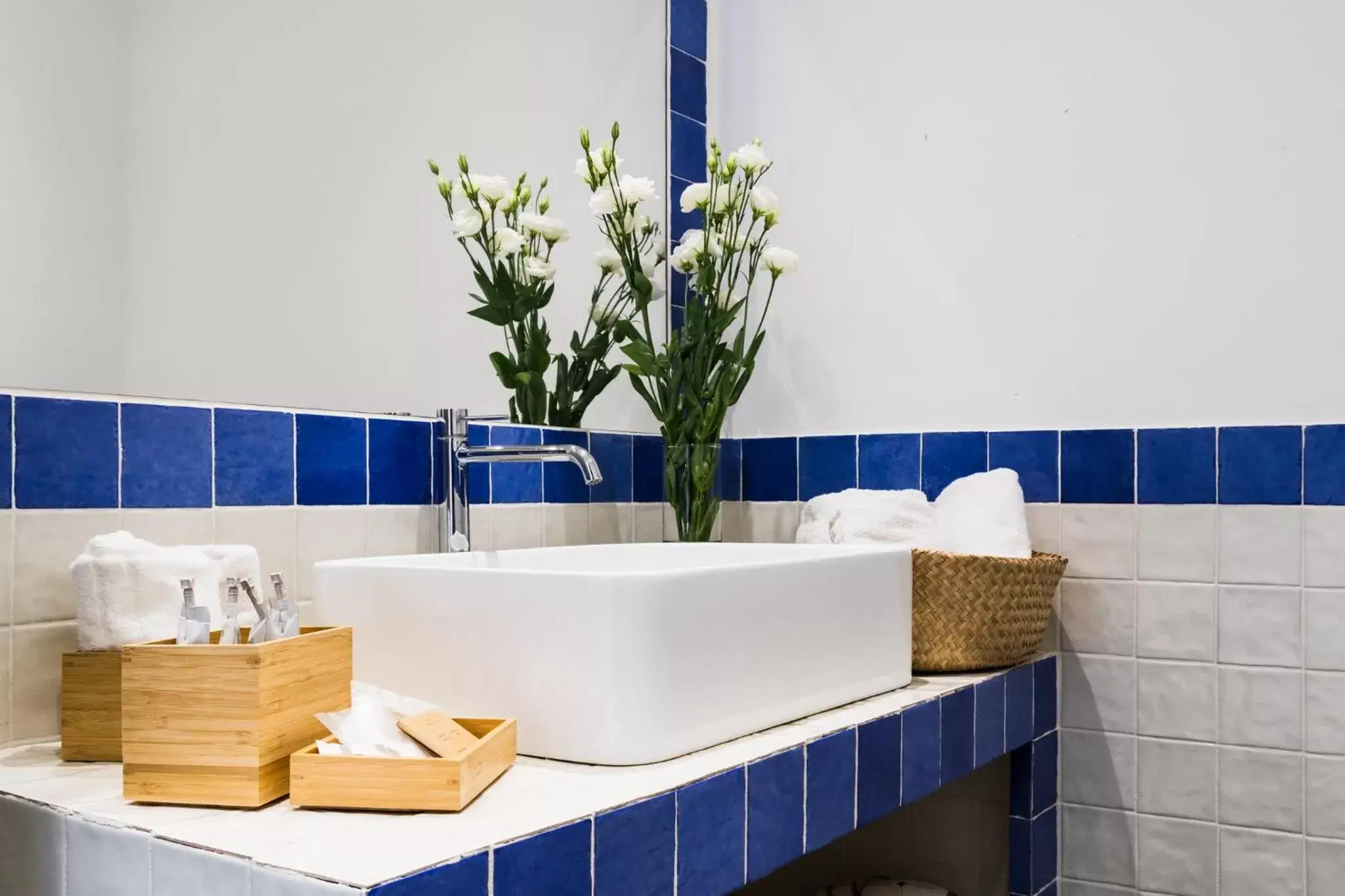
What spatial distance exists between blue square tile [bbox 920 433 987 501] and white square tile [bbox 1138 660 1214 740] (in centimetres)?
45

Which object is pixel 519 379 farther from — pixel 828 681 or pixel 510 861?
pixel 510 861

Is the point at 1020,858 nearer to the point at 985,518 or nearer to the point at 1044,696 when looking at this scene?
the point at 1044,696

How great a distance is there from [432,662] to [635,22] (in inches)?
62.9

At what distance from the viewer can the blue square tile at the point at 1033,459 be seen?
6.52 ft

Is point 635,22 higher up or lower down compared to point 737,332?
higher up

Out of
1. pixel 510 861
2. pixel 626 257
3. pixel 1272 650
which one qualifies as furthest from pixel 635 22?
pixel 510 861

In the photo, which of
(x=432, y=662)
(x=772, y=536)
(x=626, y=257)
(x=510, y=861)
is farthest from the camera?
(x=772, y=536)

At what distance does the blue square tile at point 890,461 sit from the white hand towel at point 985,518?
0.19 meters

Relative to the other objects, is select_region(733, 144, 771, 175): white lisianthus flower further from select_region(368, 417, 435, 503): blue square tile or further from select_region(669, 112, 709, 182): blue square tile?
select_region(368, 417, 435, 503): blue square tile

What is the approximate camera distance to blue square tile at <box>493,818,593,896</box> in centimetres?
83

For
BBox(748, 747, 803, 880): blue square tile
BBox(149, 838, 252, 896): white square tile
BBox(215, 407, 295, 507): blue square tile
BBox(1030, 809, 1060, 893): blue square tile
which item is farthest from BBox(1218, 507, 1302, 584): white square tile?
BBox(149, 838, 252, 896): white square tile

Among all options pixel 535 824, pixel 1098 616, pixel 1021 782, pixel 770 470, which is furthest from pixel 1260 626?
pixel 535 824

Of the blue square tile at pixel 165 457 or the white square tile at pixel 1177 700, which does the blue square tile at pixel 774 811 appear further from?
the white square tile at pixel 1177 700

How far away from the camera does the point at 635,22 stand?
2.33 m
